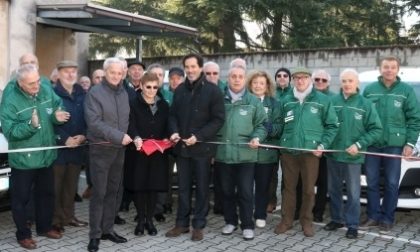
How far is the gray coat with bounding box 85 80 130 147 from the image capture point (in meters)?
4.88

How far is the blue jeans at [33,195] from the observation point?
5039 mm

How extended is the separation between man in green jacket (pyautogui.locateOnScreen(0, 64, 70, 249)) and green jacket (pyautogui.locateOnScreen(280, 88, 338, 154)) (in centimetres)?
248

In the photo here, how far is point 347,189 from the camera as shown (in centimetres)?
568

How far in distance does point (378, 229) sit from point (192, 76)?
9.45 feet

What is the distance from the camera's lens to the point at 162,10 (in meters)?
21.8

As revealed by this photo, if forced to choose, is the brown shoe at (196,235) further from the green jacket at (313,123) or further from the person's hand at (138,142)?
the green jacket at (313,123)

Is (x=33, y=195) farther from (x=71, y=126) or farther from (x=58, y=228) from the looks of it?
(x=71, y=126)

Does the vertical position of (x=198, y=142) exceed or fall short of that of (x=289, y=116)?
it falls short

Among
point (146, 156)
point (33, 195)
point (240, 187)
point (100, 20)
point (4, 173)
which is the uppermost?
point (100, 20)

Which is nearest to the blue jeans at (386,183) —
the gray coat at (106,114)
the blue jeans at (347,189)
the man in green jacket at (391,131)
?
the man in green jacket at (391,131)

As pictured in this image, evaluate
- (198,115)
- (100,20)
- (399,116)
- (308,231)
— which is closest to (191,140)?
(198,115)

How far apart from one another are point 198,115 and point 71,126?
1479 mm

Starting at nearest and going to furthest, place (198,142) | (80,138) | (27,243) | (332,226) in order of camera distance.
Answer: (27,243), (198,142), (80,138), (332,226)

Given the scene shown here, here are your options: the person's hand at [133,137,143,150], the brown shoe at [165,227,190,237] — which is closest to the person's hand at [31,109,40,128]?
the person's hand at [133,137,143,150]
